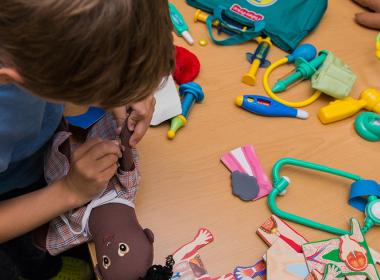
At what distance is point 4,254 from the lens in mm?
650

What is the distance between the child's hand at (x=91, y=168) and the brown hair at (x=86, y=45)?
129mm

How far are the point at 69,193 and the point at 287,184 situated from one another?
0.91 feet

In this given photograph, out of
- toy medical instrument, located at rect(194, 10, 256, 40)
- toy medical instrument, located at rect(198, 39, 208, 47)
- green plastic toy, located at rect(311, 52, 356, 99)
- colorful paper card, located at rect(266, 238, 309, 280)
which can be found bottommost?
colorful paper card, located at rect(266, 238, 309, 280)

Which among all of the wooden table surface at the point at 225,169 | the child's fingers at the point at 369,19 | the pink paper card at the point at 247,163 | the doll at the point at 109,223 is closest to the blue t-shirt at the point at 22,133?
the doll at the point at 109,223

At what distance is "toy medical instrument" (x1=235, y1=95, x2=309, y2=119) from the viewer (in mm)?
667

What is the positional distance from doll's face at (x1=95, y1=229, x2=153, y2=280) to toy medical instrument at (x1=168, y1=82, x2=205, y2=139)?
17 centimetres

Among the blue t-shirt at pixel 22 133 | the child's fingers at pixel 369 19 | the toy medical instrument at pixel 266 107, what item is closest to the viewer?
the blue t-shirt at pixel 22 133

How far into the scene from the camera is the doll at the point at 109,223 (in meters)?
0.50

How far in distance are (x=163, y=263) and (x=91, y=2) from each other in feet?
1.06

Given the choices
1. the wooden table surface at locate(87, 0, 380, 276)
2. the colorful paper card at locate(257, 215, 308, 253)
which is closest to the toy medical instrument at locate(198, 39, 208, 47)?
the wooden table surface at locate(87, 0, 380, 276)

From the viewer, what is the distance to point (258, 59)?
73cm

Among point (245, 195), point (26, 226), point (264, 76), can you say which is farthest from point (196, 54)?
point (26, 226)

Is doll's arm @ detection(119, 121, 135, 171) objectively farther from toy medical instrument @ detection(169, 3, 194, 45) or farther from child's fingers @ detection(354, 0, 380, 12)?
child's fingers @ detection(354, 0, 380, 12)

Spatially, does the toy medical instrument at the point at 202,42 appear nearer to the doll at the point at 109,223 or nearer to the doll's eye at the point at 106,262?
the doll at the point at 109,223
